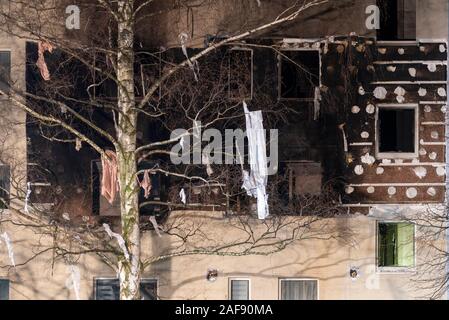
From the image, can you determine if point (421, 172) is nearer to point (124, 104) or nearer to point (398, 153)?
point (398, 153)

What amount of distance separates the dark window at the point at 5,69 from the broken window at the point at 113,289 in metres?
4.85

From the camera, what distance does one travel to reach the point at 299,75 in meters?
14.9

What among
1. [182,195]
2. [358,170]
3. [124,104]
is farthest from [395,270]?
[124,104]

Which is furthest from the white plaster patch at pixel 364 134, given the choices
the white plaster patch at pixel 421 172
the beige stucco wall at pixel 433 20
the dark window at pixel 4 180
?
the dark window at pixel 4 180

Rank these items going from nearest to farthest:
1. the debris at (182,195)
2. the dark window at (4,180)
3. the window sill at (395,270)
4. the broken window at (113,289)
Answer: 1. the debris at (182,195)
2. the dark window at (4,180)
3. the broken window at (113,289)
4. the window sill at (395,270)

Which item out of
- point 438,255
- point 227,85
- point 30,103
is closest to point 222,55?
point 227,85

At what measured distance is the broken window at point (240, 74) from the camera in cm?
1447

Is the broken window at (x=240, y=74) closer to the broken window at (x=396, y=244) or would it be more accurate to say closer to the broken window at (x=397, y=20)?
the broken window at (x=397, y=20)

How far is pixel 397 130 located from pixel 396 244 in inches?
104

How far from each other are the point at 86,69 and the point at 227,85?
3.13 m

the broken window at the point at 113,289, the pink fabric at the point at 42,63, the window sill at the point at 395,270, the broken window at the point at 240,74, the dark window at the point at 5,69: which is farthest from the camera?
the window sill at the point at 395,270

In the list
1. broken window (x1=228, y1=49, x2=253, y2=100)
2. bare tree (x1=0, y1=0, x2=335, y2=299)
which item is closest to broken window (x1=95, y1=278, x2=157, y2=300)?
bare tree (x1=0, y1=0, x2=335, y2=299)

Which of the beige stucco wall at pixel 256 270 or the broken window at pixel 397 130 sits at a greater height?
the broken window at pixel 397 130
